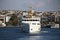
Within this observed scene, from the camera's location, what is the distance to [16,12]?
1761 centimetres

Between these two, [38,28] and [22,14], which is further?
[22,14]

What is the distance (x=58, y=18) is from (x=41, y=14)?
142 cm

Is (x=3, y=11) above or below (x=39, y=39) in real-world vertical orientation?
above

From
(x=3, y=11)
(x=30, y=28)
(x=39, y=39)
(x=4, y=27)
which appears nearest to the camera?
(x=39, y=39)

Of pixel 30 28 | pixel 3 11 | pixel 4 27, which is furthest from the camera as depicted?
pixel 4 27

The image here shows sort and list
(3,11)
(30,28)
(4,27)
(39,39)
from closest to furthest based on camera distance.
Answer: (39,39)
(30,28)
(3,11)
(4,27)

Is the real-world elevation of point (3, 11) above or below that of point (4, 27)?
above

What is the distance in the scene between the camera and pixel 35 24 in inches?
569

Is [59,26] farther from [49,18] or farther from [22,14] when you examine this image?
[22,14]

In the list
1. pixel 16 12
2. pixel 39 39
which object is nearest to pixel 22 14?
pixel 16 12

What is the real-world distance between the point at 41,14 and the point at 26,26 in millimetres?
3355

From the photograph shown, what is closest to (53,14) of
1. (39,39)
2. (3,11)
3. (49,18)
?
(49,18)

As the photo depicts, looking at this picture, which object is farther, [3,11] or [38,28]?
[3,11]

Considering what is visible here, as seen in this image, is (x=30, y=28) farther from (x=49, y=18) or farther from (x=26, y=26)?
(x=49, y=18)
